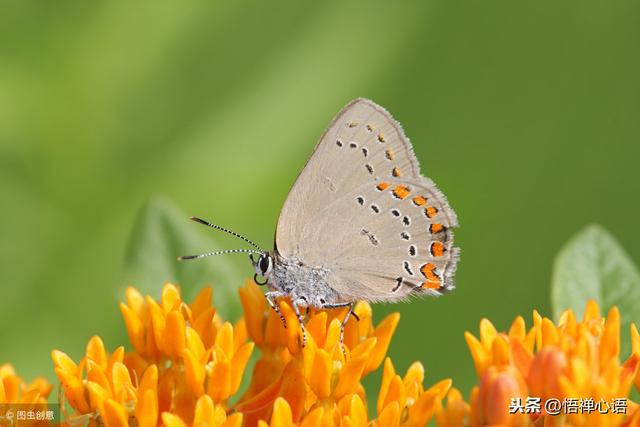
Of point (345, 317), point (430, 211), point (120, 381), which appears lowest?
point (120, 381)

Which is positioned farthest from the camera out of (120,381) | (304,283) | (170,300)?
(304,283)

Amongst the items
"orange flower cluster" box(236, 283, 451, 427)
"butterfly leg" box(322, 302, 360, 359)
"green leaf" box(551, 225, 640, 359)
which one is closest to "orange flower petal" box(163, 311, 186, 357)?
"orange flower cluster" box(236, 283, 451, 427)

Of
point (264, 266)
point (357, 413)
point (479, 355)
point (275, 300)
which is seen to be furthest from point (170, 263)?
point (479, 355)

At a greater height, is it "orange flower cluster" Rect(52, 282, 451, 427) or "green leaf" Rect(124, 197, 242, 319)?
"green leaf" Rect(124, 197, 242, 319)

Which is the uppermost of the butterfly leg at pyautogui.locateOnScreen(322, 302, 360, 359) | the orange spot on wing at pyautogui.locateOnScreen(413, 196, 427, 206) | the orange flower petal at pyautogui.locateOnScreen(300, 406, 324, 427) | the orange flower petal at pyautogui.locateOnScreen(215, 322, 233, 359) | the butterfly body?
the orange spot on wing at pyautogui.locateOnScreen(413, 196, 427, 206)

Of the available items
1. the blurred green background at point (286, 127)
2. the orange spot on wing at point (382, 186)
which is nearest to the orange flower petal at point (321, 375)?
the orange spot on wing at point (382, 186)

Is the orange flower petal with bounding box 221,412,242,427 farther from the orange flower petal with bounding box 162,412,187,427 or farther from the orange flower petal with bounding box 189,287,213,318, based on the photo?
the orange flower petal with bounding box 189,287,213,318
